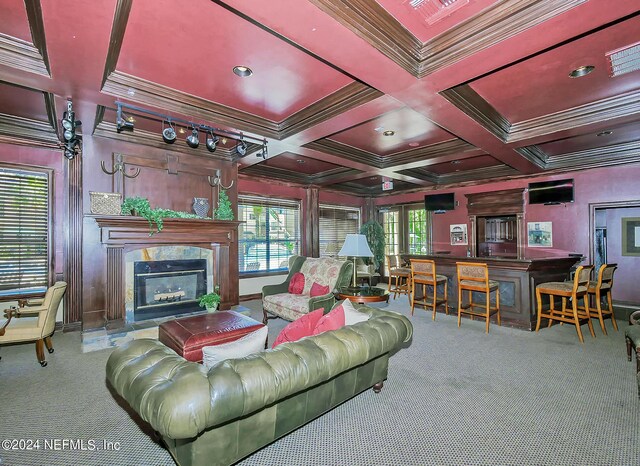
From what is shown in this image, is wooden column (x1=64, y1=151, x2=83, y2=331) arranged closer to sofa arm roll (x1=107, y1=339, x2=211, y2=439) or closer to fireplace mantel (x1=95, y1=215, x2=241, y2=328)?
fireplace mantel (x1=95, y1=215, x2=241, y2=328)

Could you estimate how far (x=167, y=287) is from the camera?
4746mm

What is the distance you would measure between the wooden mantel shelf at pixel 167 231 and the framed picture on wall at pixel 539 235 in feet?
19.5

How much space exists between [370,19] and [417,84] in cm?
86

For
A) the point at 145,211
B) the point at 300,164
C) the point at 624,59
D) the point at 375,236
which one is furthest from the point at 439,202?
the point at 145,211

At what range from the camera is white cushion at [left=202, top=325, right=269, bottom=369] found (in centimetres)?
174

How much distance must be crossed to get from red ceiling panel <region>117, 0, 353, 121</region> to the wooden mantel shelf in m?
2.04

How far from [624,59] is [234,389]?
13.0ft

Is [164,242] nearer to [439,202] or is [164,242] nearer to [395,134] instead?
[395,134]

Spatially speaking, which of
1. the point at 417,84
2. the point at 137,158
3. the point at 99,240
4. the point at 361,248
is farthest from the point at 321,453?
the point at 137,158

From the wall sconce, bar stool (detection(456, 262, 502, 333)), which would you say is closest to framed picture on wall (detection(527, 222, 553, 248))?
bar stool (detection(456, 262, 502, 333))

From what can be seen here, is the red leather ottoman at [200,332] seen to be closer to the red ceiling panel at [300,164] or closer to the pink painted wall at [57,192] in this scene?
the pink painted wall at [57,192]

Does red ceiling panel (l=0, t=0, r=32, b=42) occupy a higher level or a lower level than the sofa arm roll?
higher

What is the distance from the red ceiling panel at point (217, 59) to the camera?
2.19m

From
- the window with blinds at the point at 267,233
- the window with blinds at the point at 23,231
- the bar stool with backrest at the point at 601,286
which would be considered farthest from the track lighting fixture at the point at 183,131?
the bar stool with backrest at the point at 601,286
